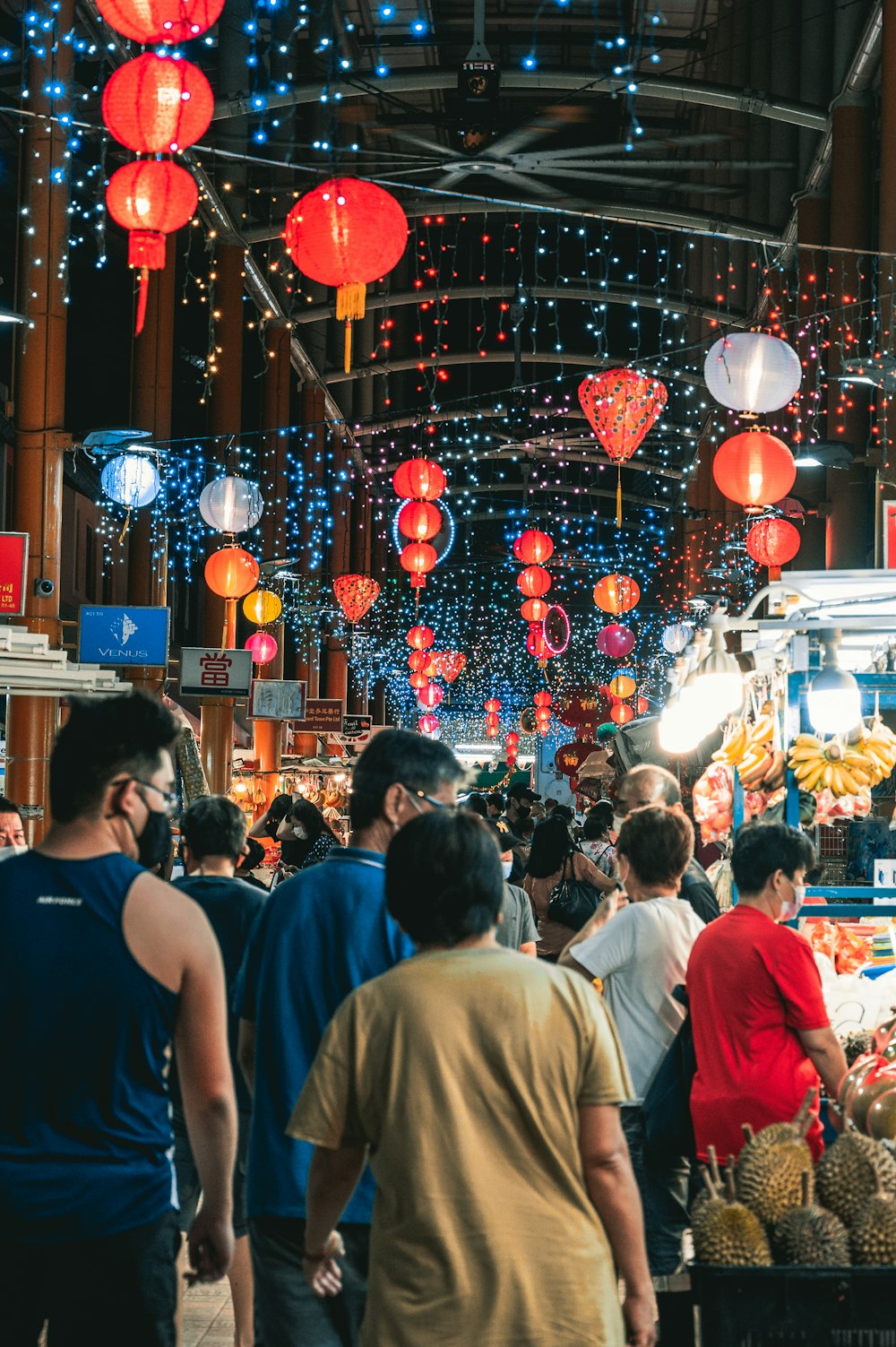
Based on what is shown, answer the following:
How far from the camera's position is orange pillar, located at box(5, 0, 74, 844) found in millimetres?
13867

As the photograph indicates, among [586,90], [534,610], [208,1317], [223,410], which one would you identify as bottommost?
[208,1317]

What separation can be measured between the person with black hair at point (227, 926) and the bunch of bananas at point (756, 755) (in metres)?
2.44

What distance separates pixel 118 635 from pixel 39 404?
7.97 feet

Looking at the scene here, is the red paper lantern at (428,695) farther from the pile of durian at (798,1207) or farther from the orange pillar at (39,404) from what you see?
the pile of durian at (798,1207)

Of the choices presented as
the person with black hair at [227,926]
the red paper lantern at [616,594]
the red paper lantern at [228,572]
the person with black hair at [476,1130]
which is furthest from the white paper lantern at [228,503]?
the person with black hair at [476,1130]

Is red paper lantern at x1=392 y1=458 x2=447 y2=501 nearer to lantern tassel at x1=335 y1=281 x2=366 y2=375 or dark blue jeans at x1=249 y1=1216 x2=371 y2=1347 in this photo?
lantern tassel at x1=335 y1=281 x2=366 y2=375

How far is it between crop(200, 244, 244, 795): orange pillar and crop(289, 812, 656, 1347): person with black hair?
18860 mm

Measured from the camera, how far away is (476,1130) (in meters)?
2.09

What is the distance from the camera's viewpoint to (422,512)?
15.9 metres

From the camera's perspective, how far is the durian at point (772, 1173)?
2732 millimetres

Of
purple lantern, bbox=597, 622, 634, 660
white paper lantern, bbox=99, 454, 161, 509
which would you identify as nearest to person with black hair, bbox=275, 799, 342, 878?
white paper lantern, bbox=99, 454, 161, 509

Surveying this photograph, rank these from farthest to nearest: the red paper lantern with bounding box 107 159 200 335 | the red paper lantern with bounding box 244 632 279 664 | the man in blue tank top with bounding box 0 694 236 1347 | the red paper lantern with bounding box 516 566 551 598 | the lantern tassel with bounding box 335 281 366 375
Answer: the red paper lantern with bounding box 244 632 279 664
the red paper lantern with bounding box 516 566 551 598
the red paper lantern with bounding box 107 159 200 335
the lantern tassel with bounding box 335 281 366 375
the man in blue tank top with bounding box 0 694 236 1347

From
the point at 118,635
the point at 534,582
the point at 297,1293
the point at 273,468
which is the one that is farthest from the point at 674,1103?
the point at 273,468

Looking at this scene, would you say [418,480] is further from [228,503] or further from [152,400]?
[152,400]
